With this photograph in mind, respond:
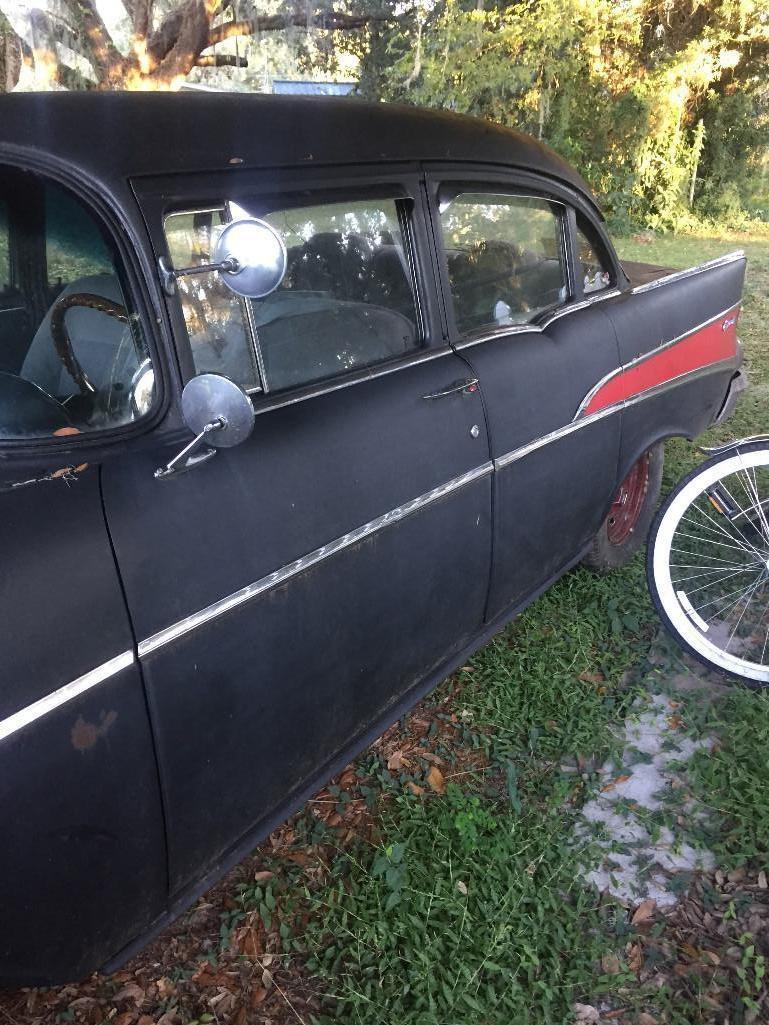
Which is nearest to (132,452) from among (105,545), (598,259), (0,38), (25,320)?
(105,545)

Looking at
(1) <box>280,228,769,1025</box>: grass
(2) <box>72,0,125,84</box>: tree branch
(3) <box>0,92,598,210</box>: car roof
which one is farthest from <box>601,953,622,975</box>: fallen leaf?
(2) <box>72,0,125,84</box>: tree branch

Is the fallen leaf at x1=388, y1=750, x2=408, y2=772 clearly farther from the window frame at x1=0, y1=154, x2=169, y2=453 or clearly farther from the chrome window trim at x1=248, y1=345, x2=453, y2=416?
the window frame at x1=0, y1=154, x2=169, y2=453

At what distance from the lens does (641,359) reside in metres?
3.24

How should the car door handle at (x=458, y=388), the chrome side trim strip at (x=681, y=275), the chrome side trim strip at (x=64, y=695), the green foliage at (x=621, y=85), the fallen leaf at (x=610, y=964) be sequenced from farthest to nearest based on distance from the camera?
the green foliage at (x=621, y=85)
the chrome side trim strip at (x=681, y=275)
the car door handle at (x=458, y=388)
the fallen leaf at (x=610, y=964)
the chrome side trim strip at (x=64, y=695)

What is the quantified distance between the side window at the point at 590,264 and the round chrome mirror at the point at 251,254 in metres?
1.96

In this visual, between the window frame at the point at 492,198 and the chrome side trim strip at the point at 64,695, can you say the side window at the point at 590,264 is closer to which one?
the window frame at the point at 492,198

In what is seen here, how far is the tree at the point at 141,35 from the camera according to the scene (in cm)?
997

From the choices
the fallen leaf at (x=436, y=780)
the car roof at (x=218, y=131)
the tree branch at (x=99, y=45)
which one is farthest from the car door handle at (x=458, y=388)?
the tree branch at (x=99, y=45)

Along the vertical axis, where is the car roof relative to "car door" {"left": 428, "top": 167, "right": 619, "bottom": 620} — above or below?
above

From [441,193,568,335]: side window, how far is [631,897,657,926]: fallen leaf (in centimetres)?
177

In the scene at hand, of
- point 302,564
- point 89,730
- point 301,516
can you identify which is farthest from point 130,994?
point 301,516

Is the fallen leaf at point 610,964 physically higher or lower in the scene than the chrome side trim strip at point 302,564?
lower

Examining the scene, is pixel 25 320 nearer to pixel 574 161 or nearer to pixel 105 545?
pixel 105 545

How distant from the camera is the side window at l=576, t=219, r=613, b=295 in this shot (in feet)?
10.9
